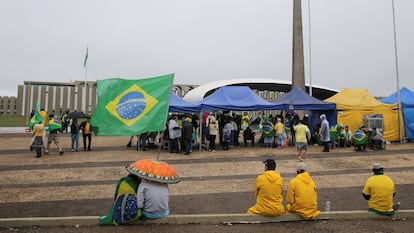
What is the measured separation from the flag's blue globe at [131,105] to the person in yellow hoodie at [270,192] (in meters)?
2.41

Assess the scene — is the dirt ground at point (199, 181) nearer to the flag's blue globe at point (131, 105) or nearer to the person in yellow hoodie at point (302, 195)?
the person in yellow hoodie at point (302, 195)

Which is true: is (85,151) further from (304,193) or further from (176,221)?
(304,193)

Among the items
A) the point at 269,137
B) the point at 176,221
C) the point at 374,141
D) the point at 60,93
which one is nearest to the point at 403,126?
the point at 374,141

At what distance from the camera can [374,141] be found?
14859 mm

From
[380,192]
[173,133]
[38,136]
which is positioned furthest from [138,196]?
[38,136]

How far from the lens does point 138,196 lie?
194 inches

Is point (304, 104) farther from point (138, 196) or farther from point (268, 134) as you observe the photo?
point (138, 196)

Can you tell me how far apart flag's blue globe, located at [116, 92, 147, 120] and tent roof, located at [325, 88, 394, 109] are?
1388cm

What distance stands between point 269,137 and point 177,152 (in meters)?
4.65

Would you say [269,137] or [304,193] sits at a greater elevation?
[269,137]

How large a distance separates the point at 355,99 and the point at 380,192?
13433 millimetres

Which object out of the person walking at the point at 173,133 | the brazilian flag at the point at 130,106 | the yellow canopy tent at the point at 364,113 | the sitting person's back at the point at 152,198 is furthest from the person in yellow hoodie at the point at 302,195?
the yellow canopy tent at the point at 364,113

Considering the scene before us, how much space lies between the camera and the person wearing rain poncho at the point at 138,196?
4810mm

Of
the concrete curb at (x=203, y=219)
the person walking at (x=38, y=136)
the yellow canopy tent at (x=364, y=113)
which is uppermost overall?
the yellow canopy tent at (x=364, y=113)
